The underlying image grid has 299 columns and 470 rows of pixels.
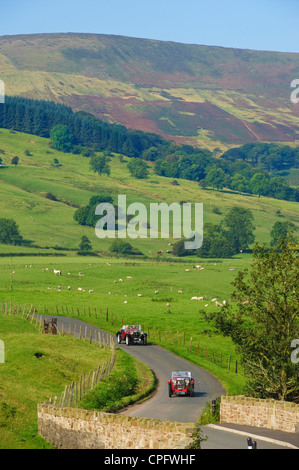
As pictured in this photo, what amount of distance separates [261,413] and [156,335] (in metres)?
50.5

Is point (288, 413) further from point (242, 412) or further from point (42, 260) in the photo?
point (42, 260)

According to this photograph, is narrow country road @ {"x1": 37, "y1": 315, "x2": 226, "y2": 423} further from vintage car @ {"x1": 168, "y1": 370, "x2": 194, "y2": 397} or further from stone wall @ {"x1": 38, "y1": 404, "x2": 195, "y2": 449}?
stone wall @ {"x1": 38, "y1": 404, "x2": 195, "y2": 449}

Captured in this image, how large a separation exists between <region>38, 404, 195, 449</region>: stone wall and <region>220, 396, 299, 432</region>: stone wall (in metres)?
10.5

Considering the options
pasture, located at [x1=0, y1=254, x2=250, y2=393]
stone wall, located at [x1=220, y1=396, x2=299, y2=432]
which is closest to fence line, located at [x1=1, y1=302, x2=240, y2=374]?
pasture, located at [x1=0, y1=254, x2=250, y2=393]

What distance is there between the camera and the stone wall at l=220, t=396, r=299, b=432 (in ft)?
131

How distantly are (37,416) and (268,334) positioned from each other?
62.9 feet

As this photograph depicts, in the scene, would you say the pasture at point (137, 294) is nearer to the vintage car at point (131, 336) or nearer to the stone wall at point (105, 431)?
the vintage car at point (131, 336)

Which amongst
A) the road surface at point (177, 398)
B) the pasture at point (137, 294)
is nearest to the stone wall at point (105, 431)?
the road surface at point (177, 398)

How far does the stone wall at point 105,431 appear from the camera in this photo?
30.7 meters

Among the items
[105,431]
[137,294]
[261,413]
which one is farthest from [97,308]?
[105,431]

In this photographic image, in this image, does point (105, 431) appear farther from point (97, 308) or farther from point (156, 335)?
point (97, 308)
